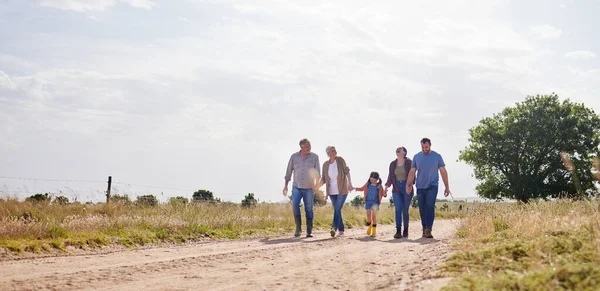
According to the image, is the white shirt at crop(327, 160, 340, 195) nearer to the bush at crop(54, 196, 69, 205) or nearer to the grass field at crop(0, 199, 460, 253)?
the grass field at crop(0, 199, 460, 253)

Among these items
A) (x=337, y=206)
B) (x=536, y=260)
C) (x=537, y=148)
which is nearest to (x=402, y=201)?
(x=337, y=206)

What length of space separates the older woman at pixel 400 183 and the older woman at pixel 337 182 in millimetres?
1102

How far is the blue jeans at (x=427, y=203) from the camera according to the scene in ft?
43.7

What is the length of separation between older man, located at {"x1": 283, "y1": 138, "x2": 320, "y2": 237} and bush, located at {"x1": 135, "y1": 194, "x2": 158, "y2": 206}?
17.2ft

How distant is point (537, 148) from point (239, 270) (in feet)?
134

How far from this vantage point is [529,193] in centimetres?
4359

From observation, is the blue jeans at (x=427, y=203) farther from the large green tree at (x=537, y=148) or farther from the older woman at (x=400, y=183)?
the large green tree at (x=537, y=148)

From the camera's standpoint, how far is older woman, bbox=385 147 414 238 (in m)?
13.9

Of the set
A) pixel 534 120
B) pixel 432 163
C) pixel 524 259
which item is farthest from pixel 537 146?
pixel 524 259

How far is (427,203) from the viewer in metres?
13.4

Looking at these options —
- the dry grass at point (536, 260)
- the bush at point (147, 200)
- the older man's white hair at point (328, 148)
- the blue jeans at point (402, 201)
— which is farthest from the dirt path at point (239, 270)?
the bush at point (147, 200)

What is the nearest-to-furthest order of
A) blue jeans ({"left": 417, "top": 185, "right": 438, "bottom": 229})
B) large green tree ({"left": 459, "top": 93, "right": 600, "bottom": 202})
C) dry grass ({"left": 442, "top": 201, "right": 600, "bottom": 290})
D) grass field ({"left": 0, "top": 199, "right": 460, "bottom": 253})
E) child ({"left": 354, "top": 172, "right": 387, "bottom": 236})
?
dry grass ({"left": 442, "top": 201, "right": 600, "bottom": 290}) < grass field ({"left": 0, "top": 199, "right": 460, "bottom": 253}) < blue jeans ({"left": 417, "top": 185, "right": 438, "bottom": 229}) < child ({"left": 354, "top": 172, "right": 387, "bottom": 236}) < large green tree ({"left": 459, "top": 93, "right": 600, "bottom": 202})

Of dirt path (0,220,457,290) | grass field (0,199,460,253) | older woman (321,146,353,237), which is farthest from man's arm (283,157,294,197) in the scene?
dirt path (0,220,457,290)

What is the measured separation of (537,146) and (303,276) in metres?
40.8
